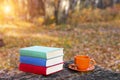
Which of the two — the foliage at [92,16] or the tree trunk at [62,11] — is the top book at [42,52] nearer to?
the tree trunk at [62,11]

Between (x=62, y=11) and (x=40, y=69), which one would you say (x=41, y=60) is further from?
(x=62, y=11)

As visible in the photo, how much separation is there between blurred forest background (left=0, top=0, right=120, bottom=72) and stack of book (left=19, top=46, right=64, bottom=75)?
1.74 metres

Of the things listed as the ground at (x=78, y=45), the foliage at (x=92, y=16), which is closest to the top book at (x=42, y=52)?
the ground at (x=78, y=45)

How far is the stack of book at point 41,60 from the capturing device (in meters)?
5.55

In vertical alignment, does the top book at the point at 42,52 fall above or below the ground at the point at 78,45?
above

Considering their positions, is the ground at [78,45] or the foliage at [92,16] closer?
the ground at [78,45]

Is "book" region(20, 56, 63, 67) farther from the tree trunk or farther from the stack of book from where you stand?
the tree trunk

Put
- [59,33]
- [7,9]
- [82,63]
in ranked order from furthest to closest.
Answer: [7,9]
[59,33]
[82,63]

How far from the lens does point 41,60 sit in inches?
219

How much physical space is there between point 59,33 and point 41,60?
29.9ft

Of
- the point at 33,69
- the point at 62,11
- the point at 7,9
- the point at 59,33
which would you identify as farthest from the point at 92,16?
the point at 33,69

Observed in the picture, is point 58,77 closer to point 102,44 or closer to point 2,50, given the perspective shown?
point 2,50

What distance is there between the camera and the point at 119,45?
12.0 metres

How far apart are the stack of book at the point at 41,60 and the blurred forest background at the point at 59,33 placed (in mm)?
1741
